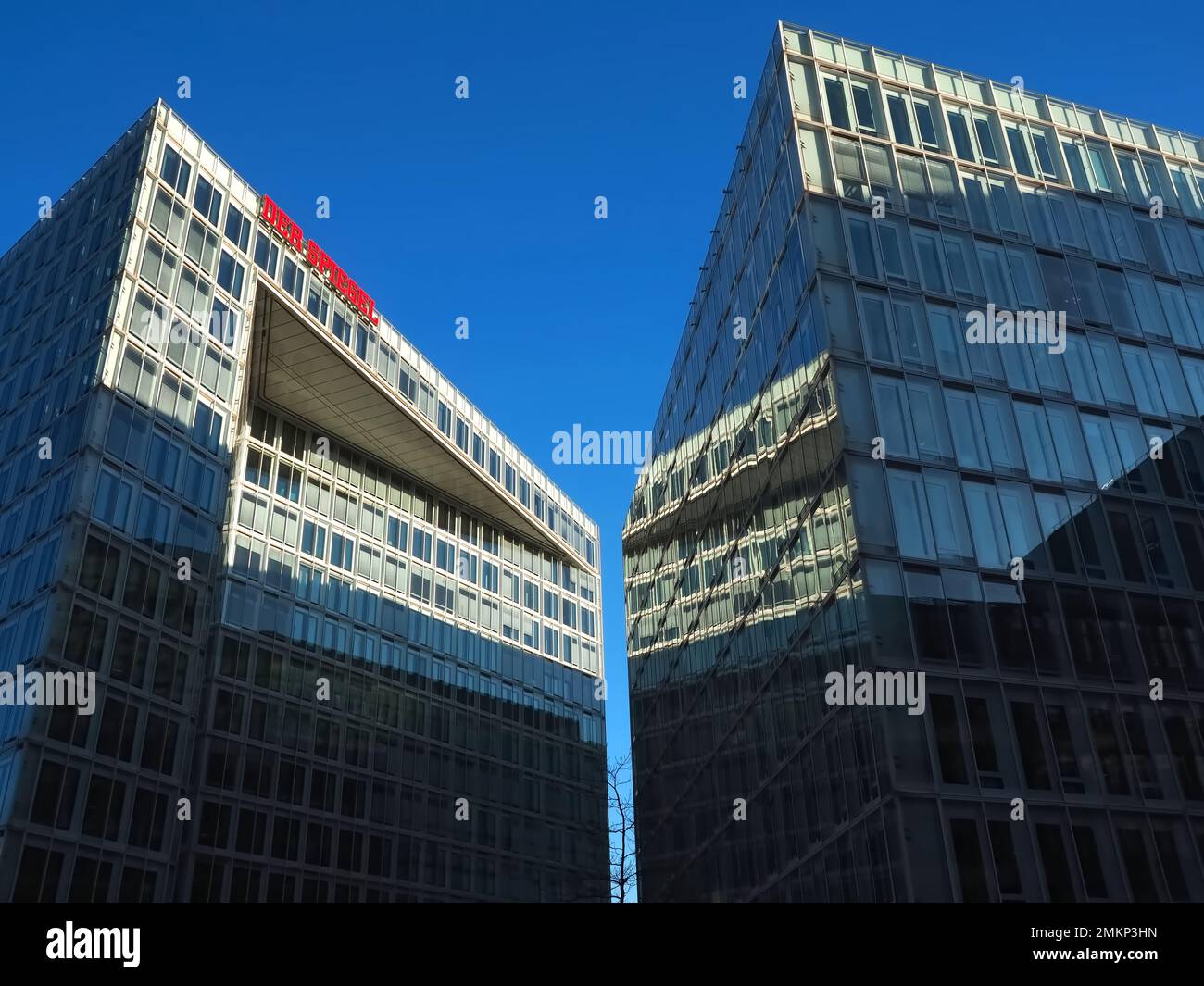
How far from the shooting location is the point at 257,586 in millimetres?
66375

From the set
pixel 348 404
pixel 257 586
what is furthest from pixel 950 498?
pixel 348 404

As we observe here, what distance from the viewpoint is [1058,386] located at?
121 ft

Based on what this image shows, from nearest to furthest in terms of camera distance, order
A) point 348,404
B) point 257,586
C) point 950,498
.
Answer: point 950,498, point 257,586, point 348,404

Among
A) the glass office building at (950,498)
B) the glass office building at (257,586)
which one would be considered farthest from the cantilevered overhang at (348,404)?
the glass office building at (950,498)

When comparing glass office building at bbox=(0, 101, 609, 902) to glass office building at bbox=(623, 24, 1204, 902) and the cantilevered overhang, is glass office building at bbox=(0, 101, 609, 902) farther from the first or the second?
glass office building at bbox=(623, 24, 1204, 902)

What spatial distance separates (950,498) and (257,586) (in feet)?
147

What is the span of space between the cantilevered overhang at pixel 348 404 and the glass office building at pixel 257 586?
0.76 feet

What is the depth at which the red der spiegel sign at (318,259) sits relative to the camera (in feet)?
209

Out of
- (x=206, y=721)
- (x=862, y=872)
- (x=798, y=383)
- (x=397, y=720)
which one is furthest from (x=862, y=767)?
(x=397, y=720)

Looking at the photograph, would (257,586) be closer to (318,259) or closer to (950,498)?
(318,259)

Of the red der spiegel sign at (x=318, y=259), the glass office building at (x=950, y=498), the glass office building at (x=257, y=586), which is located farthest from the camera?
the red der spiegel sign at (x=318, y=259)

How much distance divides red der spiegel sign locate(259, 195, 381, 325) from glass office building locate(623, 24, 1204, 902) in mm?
27920

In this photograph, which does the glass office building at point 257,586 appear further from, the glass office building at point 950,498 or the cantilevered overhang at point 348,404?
the glass office building at point 950,498
